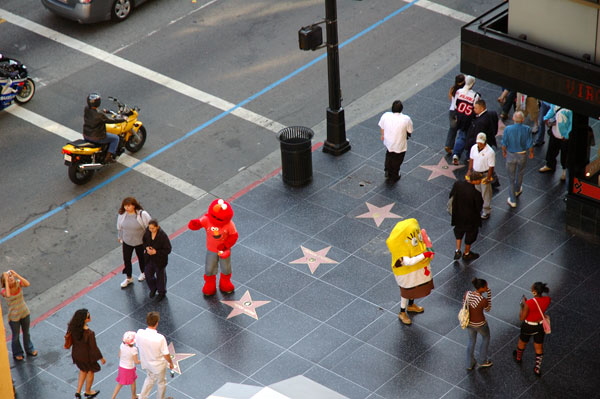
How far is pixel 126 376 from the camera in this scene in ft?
47.5

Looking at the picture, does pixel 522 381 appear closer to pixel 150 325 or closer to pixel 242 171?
pixel 150 325

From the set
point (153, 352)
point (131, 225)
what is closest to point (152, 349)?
point (153, 352)

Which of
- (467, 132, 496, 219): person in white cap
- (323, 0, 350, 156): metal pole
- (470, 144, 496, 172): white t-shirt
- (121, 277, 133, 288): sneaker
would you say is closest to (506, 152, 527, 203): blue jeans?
(467, 132, 496, 219): person in white cap

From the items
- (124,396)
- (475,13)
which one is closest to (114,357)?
(124,396)

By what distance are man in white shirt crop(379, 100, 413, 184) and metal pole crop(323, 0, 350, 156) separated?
4.61 ft

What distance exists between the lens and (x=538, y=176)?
19.6m

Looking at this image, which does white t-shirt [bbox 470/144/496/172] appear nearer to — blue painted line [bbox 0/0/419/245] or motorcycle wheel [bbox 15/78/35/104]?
blue painted line [bbox 0/0/419/245]

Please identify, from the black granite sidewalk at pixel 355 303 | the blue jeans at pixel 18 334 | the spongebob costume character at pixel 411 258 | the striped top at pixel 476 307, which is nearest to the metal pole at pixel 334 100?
the black granite sidewalk at pixel 355 303

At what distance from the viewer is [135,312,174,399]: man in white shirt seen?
46.0ft

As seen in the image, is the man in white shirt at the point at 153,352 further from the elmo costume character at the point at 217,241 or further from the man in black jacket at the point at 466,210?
the man in black jacket at the point at 466,210

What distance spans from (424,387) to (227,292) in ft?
12.6

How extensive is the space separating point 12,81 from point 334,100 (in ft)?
23.5

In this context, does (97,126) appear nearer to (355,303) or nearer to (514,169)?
(355,303)

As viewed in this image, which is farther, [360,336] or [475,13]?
[475,13]
